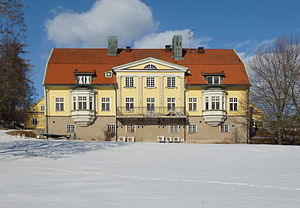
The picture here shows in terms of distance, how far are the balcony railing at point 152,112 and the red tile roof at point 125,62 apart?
12.0 feet

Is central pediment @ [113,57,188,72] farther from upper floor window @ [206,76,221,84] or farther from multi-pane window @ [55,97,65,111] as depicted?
multi-pane window @ [55,97,65,111]

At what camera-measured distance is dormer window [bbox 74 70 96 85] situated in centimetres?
2930

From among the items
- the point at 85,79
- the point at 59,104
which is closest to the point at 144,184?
the point at 85,79

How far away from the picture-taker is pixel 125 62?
31734mm

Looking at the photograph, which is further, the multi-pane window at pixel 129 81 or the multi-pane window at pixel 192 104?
the multi-pane window at pixel 192 104

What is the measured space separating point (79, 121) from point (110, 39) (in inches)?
480

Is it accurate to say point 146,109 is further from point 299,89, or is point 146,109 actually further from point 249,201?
point 249,201

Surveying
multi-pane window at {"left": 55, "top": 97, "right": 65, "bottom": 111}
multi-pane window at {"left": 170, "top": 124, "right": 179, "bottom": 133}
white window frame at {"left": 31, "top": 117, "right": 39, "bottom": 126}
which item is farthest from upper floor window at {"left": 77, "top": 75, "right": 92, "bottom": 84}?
white window frame at {"left": 31, "top": 117, "right": 39, "bottom": 126}

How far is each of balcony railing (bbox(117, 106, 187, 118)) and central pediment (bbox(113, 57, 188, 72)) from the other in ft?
15.5

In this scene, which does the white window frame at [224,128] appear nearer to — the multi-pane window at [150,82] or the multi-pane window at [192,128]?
the multi-pane window at [192,128]

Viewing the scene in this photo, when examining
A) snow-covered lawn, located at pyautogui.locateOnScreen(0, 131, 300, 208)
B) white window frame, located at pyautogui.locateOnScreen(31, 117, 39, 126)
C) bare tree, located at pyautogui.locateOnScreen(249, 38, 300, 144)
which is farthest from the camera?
white window frame, located at pyautogui.locateOnScreen(31, 117, 39, 126)

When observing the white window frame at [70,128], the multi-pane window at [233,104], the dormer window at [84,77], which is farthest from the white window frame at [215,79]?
the white window frame at [70,128]

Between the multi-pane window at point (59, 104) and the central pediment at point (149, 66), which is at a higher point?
the central pediment at point (149, 66)

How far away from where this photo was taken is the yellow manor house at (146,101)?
96.0 feet
